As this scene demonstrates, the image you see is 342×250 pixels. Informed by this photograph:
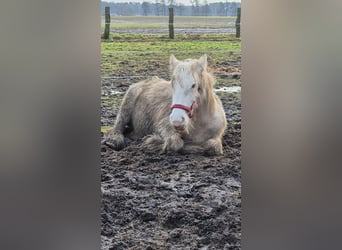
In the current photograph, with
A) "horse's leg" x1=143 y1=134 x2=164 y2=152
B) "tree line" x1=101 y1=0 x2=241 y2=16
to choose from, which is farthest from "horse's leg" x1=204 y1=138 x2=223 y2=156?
"tree line" x1=101 y1=0 x2=241 y2=16

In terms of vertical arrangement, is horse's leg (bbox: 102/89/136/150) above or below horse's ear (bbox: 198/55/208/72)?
below

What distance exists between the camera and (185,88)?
3.78 meters

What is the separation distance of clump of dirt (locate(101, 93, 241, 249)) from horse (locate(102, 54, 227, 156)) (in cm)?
7

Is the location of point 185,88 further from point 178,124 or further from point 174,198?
point 174,198

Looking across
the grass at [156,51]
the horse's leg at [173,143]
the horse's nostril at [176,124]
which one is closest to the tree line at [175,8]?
the grass at [156,51]

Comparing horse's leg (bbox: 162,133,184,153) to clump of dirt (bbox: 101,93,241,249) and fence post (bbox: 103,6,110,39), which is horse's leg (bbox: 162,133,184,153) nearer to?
clump of dirt (bbox: 101,93,241,249)

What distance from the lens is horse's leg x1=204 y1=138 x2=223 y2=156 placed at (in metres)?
3.79

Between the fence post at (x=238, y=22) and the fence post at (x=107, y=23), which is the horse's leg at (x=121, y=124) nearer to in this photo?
the fence post at (x=107, y=23)

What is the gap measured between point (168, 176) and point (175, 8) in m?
1.24

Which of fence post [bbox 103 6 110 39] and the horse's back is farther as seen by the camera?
the horse's back
